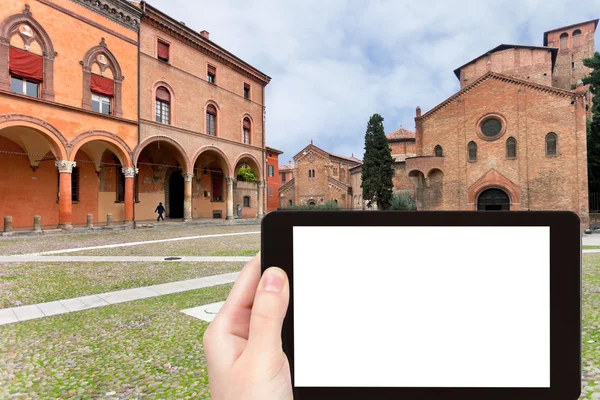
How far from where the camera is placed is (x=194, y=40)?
24.0 m

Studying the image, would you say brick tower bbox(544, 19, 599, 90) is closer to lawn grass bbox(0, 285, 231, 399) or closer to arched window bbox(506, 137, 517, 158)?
arched window bbox(506, 137, 517, 158)

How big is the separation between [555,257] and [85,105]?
21866mm

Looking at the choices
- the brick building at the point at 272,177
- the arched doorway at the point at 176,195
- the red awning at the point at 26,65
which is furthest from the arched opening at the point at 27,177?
the brick building at the point at 272,177

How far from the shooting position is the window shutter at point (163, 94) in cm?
2195

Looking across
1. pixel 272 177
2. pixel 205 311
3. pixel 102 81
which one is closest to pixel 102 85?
pixel 102 81

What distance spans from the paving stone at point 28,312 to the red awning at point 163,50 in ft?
70.5

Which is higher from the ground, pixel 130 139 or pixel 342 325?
pixel 130 139

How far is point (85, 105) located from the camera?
1778cm

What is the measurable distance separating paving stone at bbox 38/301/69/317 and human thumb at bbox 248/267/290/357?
5322 mm

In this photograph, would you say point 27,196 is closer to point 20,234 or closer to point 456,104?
point 20,234

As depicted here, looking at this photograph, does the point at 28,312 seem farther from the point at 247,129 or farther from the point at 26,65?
the point at 247,129

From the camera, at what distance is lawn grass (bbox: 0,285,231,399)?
9.29 feet

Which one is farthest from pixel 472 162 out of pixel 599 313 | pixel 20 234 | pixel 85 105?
pixel 20 234

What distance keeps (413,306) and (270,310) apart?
17.9 inches
